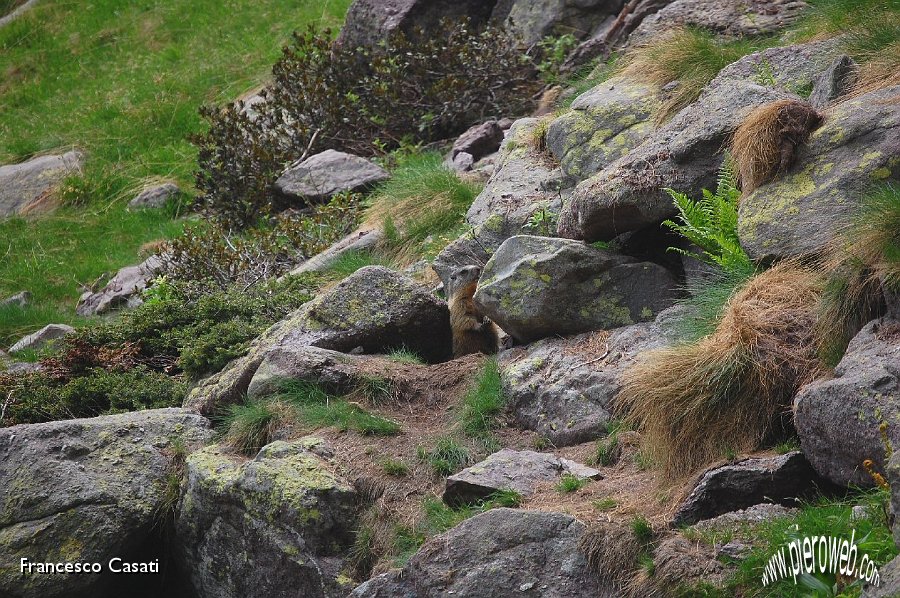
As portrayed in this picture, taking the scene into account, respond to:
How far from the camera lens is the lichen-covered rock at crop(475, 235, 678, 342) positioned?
684 centimetres

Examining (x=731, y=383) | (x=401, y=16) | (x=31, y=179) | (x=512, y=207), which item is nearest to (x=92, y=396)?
(x=512, y=207)

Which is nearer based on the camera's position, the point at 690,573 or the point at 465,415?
the point at 690,573

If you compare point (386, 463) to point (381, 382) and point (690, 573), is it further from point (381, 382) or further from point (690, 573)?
point (690, 573)

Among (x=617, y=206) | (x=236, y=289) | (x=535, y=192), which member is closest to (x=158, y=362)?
(x=236, y=289)

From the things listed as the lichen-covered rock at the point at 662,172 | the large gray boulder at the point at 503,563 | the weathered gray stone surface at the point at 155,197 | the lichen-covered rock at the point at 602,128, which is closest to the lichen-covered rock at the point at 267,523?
the large gray boulder at the point at 503,563

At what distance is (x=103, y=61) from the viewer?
69.5 feet

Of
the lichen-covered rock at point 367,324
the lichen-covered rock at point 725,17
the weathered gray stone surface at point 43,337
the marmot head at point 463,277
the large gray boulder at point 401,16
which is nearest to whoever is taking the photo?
the lichen-covered rock at point 367,324

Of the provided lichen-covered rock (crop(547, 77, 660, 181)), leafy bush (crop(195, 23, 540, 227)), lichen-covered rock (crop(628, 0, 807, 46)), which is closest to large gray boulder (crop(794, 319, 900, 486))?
lichen-covered rock (crop(547, 77, 660, 181))

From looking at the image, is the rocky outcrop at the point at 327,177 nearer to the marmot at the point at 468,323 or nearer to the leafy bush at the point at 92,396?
the leafy bush at the point at 92,396

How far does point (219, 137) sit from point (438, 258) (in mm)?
6702

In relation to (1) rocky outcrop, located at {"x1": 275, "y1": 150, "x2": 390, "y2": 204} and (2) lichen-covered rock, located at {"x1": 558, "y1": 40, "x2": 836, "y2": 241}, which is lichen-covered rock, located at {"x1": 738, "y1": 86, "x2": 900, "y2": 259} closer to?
(2) lichen-covered rock, located at {"x1": 558, "y1": 40, "x2": 836, "y2": 241}

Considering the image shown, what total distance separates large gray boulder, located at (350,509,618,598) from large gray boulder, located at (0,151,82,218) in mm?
13885

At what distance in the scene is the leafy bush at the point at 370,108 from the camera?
13.8 m

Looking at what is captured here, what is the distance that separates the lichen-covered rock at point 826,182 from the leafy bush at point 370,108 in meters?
7.67
